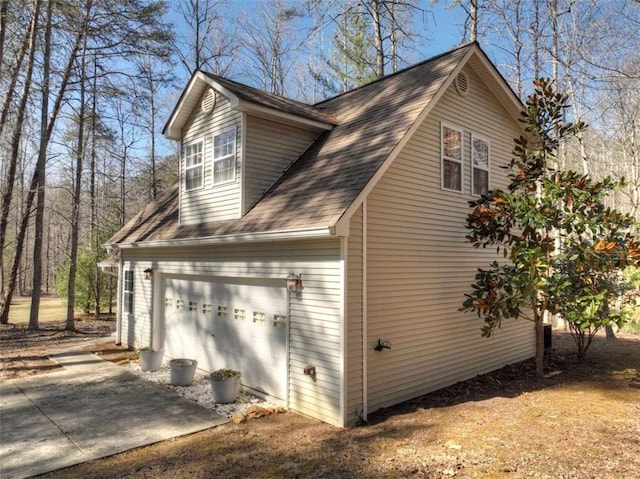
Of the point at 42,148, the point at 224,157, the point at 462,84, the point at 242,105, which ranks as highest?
the point at 42,148

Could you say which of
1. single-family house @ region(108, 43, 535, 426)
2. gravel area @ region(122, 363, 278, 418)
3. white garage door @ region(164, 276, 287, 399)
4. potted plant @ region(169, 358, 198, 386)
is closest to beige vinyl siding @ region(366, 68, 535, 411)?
single-family house @ region(108, 43, 535, 426)

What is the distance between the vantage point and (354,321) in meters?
6.27

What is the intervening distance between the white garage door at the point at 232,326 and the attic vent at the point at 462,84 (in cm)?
529

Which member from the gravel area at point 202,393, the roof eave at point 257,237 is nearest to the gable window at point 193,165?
the roof eave at point 257,237

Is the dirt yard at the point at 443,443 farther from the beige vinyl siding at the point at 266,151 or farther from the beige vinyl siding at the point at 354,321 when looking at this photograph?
the beige vinyl siding at the point at 266,151

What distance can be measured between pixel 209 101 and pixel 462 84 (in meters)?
5.34

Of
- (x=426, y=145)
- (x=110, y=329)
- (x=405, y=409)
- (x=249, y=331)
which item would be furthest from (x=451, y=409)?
(x=110, y=329)

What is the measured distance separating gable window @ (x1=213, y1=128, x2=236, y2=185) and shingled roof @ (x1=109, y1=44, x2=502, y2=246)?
88 cm

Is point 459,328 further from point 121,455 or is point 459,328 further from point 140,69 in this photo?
point 140,69

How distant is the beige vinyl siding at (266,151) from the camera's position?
838cm

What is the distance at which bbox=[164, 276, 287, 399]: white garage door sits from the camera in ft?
24.4

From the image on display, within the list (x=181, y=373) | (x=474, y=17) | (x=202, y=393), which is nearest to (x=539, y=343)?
(x=202, y=393)

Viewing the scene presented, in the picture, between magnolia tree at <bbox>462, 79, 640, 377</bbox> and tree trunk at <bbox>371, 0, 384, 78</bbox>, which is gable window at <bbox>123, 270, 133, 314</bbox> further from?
tree trunk at <bbox>371, 0, 384, 78</bbox>

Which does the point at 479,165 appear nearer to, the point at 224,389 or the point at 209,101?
the point at 209,101
